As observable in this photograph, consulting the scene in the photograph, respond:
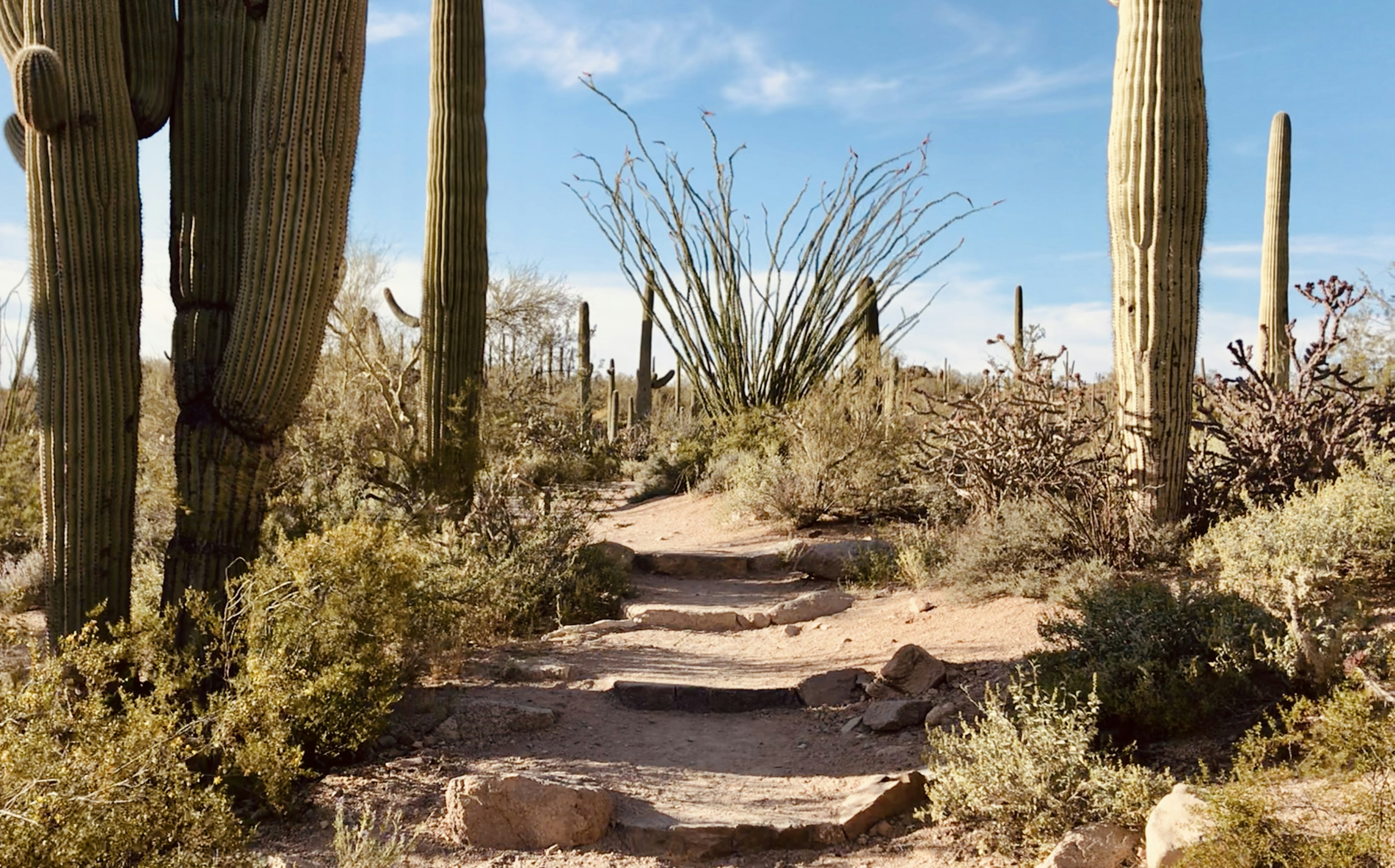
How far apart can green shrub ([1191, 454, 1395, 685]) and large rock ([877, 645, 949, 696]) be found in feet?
4.99

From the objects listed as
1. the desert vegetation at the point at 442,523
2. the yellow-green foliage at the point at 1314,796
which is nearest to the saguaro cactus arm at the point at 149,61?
the desert vegetation at the point at 442,523

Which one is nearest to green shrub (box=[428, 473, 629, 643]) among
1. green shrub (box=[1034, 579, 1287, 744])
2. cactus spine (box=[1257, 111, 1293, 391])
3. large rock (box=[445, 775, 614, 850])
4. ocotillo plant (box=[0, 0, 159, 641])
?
ocotillo plant (box=[0, 0, 159, 641])

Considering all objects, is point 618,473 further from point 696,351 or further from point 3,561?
point 3,561

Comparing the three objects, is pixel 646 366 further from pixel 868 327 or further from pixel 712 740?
pixel 712 740

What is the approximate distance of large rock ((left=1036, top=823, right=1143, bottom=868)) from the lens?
3549 millimetres

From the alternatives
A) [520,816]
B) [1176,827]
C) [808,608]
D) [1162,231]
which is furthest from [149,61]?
[1162,231]

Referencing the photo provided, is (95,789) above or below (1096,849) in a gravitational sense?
above

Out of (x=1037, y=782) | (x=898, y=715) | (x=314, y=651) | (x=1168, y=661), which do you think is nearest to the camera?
(x=1037, y=782)

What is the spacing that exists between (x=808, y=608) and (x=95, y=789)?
5.19 metres

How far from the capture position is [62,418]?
5094 mm

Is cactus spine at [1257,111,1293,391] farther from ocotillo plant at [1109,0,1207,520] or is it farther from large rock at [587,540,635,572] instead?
large rock at [587,540,635,572]

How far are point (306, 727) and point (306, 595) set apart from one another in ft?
1.89

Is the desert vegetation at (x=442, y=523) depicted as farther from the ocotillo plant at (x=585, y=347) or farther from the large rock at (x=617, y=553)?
the ocotillo plant at (x=585, y=347)

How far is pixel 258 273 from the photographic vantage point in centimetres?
518
